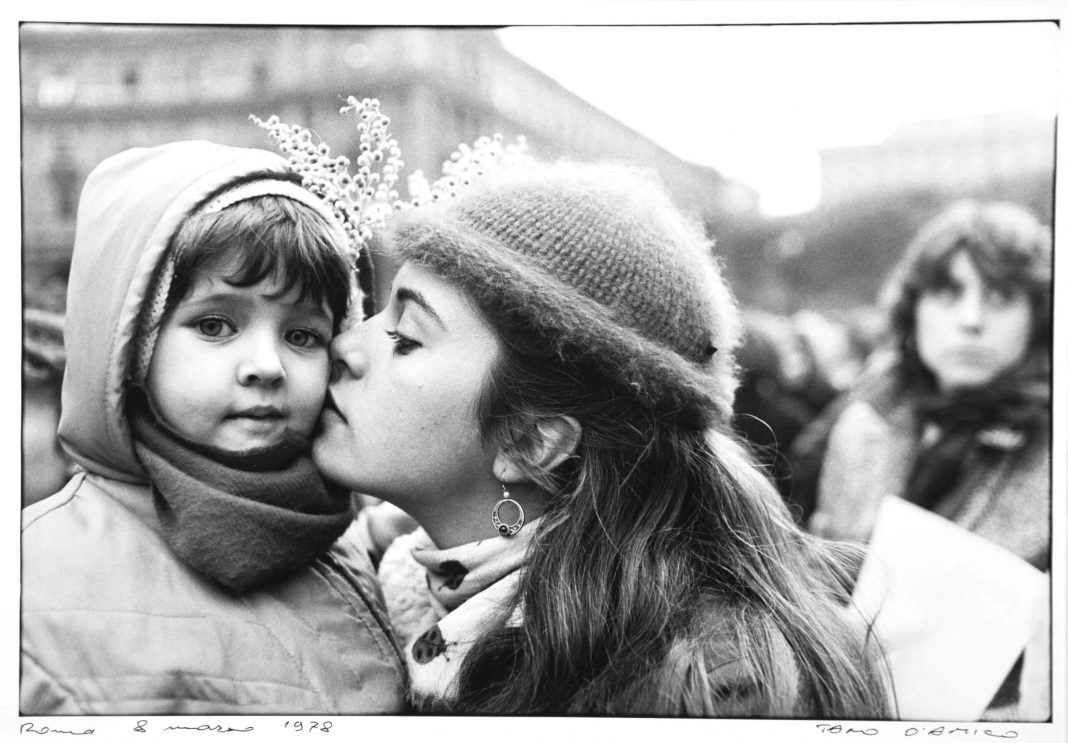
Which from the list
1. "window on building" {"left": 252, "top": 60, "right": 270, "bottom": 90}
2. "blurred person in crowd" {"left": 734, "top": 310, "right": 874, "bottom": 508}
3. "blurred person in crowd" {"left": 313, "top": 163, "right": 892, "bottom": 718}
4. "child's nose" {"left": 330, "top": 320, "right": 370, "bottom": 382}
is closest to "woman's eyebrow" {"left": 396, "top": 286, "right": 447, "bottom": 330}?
"blurred person in crowd" {"left": 313, "top": 163, "right": 892, "bottom": 718}

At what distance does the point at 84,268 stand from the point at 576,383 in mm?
991

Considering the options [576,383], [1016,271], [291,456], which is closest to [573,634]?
[576,383]

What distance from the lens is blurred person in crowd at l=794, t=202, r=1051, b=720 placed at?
6.48 ft

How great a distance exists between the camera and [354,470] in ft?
5.98

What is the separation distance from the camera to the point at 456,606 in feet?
6.09

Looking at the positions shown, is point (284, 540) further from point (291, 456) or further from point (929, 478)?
point (929, 478)

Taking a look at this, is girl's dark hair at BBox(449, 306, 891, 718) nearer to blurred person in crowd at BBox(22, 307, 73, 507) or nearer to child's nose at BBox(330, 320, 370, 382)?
child's nose at BBox(330, 320, 370, 382)

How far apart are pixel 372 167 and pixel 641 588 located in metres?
1.06

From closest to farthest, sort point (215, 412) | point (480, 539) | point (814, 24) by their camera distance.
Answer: point (215, 412), point (480, 539), point (814, 24)

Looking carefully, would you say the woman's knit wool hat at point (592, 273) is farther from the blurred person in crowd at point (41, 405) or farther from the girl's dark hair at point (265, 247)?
the blurred person in crowd at point (41, 405)

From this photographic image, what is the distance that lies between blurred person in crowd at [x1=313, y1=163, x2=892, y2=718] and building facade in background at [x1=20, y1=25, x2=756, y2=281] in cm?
19

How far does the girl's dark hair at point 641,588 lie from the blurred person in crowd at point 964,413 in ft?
0.94

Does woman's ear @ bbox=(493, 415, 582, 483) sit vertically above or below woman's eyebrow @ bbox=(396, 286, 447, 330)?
below

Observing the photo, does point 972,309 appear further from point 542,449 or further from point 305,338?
point 305,338
